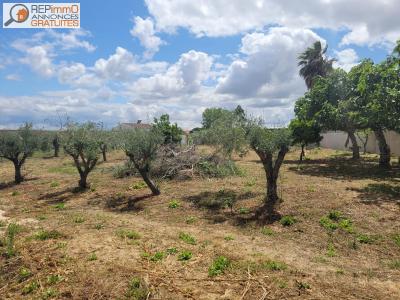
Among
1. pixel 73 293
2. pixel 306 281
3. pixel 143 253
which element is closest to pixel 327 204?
pixel 306 281

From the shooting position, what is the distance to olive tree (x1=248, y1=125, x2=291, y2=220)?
13.2m

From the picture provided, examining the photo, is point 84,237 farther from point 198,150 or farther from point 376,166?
point 376,166

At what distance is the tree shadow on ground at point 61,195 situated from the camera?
1750 cm

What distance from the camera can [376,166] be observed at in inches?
922

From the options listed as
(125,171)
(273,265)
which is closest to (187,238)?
(273,265)

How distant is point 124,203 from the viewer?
52.5ft

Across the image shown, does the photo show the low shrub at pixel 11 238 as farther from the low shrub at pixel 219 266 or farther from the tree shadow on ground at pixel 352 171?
the tree shadow on ground at pixel 352 171

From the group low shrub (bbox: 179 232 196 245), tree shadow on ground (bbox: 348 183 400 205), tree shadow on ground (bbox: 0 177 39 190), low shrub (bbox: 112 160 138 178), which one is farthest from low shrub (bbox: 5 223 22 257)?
tree shadow on ground (bbox: 0 177 39 190)

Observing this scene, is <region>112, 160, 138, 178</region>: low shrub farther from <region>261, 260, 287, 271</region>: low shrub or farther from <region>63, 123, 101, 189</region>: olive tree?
<region>261, 260, 287, 271</region>: low shrub

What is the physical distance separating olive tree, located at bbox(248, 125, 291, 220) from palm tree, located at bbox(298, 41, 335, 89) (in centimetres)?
3157

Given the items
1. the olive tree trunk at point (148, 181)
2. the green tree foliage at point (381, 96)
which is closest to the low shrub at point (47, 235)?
the olive tree trunk at point (148, 181)

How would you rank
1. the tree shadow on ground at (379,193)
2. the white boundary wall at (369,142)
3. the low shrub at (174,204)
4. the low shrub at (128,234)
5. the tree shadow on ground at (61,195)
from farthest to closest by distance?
the white boundary wall at (369,142) < the tree shadow on ground at (61,195) < the low shrub at (174,204) < the tree shadow on ground at (379,193) < the low shrub at (128,234)

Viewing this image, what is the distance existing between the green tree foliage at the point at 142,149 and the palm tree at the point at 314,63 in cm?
3077

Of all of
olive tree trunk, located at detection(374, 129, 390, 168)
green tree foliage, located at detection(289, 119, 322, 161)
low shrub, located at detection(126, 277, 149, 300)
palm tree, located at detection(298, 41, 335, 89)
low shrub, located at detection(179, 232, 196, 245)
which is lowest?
low shrub, located at detection(126, 277, 149, 300)
